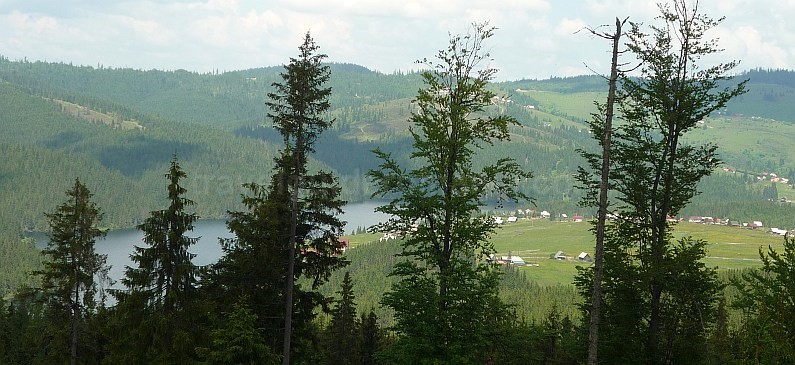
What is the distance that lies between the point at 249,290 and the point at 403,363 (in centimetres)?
790

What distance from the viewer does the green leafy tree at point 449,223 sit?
21641 mm

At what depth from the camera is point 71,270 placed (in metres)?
28.1

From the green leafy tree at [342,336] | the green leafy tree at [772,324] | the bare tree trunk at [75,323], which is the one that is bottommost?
the green leafy tree at [342,336]

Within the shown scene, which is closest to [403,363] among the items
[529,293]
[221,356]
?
[221,356]

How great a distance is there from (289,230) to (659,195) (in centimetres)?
A: 1432

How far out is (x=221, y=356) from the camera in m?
22.7

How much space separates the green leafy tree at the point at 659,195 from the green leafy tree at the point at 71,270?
21557 mm

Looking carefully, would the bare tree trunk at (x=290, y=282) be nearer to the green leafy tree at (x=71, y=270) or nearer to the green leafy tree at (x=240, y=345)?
the green leafy tree at (x=240, y=345)

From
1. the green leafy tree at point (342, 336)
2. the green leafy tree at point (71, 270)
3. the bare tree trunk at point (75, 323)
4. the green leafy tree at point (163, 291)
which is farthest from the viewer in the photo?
the green leafy tree at point (342, 336)

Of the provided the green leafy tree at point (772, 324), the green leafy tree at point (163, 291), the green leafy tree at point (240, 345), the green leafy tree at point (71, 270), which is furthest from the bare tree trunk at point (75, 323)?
the green leafy tree at point (772, 324)

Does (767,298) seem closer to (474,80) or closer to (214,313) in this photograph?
(474,80)

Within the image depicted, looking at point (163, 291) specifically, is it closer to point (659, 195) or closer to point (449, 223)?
point (449, 223)

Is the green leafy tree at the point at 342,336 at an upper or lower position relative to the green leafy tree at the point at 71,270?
lower

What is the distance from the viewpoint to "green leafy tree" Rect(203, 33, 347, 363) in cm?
2555
